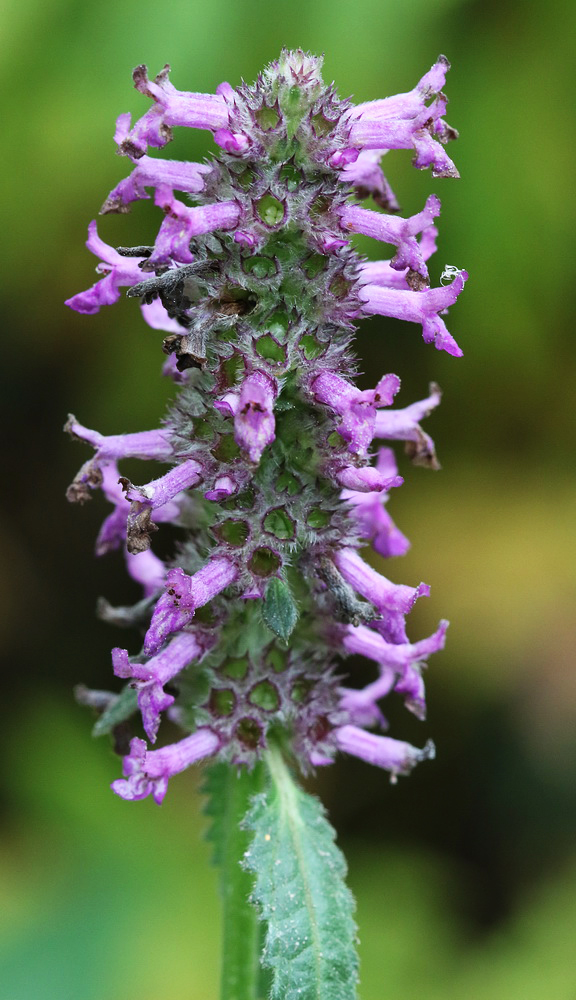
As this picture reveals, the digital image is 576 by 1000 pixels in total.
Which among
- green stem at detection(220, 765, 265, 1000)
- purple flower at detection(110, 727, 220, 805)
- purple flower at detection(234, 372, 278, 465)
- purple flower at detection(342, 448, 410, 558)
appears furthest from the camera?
purple flower at detection(342, 448, 410, 558)

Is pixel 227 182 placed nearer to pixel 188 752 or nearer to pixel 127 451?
pixel 127 451

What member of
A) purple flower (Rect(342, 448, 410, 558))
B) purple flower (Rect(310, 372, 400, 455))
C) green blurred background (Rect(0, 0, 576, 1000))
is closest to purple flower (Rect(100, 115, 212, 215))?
purple flower (Rect(310, 372, 400, 455))

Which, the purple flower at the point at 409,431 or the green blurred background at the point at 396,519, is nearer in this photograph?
the purple flower at the point at 409,431

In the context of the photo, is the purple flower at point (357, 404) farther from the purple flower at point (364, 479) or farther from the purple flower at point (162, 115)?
the purple flower at point (162, 115)

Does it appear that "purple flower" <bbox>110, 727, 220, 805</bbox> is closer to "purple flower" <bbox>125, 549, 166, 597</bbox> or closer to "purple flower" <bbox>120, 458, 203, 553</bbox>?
"purple flower" <bbox>120, 458, 203, 553</bbox>

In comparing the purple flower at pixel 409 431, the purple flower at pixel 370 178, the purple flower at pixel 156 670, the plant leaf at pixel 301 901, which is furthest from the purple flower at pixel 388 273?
the plant leaf at pixel 301 901

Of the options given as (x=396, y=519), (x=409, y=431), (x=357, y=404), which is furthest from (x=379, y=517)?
(x=396, y=519)
